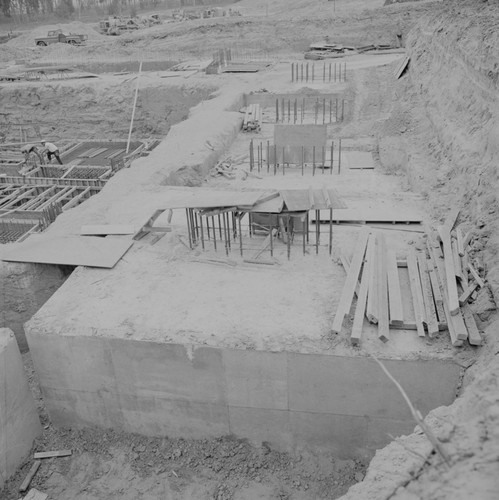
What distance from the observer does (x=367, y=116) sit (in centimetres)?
1758

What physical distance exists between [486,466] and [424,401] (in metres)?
3.62

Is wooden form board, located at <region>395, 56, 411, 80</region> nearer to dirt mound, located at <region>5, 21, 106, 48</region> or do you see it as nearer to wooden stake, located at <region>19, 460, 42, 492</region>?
wooden stake, located at <region>19, 460, 42, 492</region>

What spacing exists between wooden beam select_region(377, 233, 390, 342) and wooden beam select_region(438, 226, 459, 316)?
2.60ft

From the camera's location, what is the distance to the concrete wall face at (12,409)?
6.62 metres

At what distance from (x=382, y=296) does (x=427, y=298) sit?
23.4 inches

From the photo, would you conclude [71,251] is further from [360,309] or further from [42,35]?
[42,35]

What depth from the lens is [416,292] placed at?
22.6ft

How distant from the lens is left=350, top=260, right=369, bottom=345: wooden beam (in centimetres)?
617

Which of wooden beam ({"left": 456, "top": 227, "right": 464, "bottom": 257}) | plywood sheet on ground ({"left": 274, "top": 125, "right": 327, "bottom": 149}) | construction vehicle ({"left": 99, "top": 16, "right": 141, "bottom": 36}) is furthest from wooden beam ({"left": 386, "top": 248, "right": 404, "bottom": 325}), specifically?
construction vehicle ({"left": 99, "top": 16, "right": 141, "bottom": 36})

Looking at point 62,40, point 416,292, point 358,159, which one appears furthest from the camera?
point 62,40

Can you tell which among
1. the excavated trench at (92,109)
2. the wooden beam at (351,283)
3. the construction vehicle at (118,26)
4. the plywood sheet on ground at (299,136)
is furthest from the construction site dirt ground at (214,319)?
the construction vehicle at (118,26)

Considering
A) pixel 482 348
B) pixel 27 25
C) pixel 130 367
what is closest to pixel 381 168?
pixel 482 348

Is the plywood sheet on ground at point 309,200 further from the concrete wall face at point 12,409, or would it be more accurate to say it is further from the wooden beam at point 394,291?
the concrete wall face at point 12,409

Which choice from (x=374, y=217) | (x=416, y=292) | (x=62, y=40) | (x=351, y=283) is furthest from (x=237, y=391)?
(x=62, y=40)
